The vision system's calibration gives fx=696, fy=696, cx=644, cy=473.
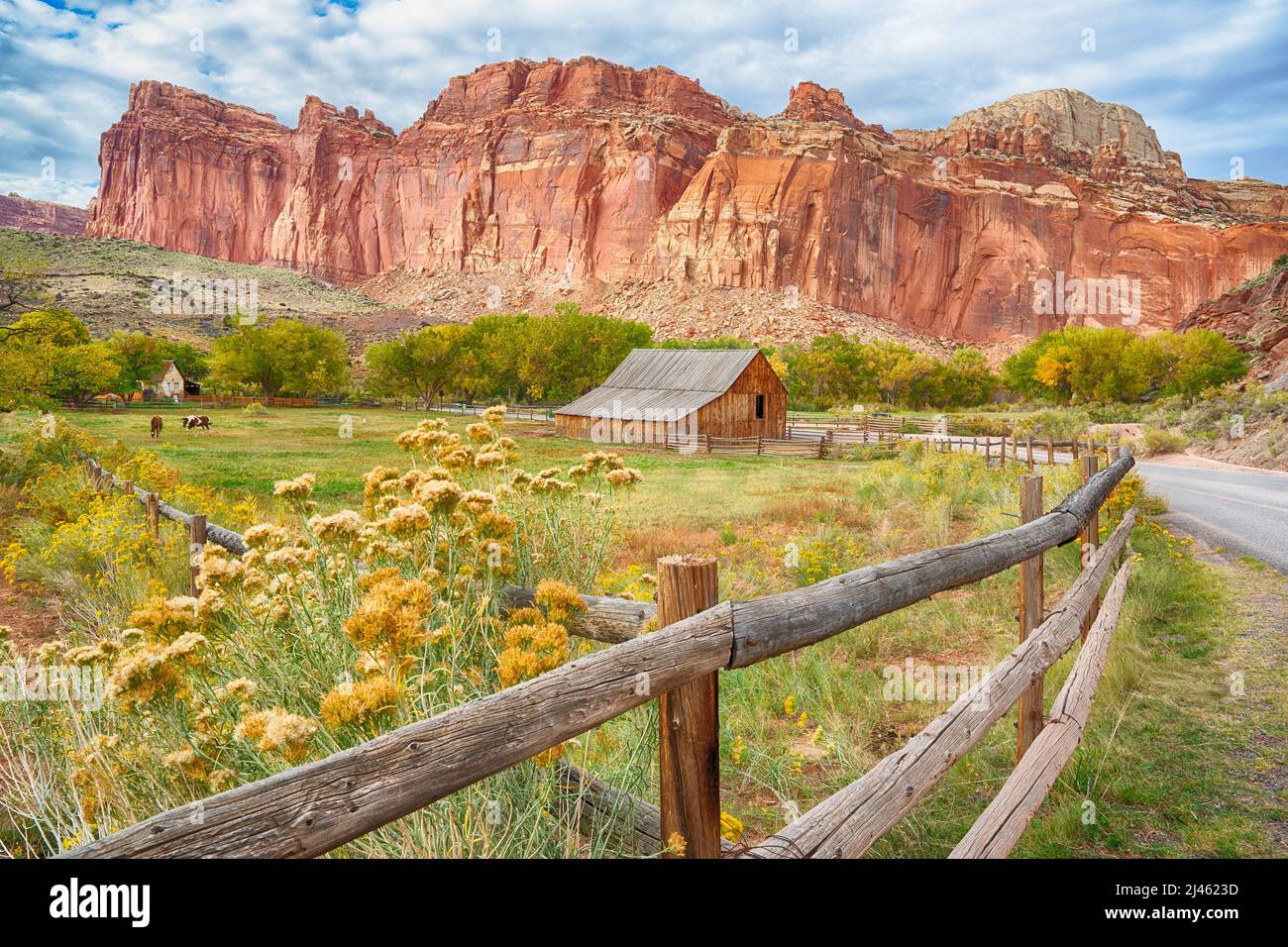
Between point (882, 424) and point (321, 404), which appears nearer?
point (882, 424)

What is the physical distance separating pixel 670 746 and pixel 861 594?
0.95 meters

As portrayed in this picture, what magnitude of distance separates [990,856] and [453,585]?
228cm

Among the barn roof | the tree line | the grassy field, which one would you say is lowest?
the grassy field

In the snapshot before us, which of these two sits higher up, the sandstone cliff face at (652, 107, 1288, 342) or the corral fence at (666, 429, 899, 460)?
the sandstone cliff face at (652, 107, 1288, 342)

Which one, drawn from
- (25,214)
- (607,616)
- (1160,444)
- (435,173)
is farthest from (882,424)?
(25,214)

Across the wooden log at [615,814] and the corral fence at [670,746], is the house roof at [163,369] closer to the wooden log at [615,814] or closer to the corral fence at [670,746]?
the corral fence at [670,746]

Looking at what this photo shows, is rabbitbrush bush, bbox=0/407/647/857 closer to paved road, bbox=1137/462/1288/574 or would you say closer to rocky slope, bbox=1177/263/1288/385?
paved road, bbox=1137/462/1288/574

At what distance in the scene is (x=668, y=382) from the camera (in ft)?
107

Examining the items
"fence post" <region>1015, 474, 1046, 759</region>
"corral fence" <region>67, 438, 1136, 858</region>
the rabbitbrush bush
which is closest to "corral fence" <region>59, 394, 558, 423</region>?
"fence post" <region>1015, 474, 1046, 759</region>

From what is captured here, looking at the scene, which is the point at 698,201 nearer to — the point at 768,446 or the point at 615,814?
the point at 768,446

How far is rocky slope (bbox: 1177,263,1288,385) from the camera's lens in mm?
42250

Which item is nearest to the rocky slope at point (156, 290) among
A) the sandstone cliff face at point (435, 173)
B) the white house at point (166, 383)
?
the white house at point (166, 383)
